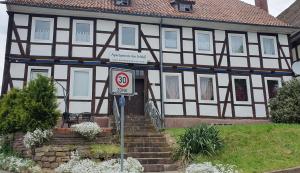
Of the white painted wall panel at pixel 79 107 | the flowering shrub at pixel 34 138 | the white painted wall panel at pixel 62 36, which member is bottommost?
the flowering shrub at pixel 34 138

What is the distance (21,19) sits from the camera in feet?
61.2

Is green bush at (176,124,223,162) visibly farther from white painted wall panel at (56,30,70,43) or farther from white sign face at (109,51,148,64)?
white painted wall panel at (56,30,70,43)

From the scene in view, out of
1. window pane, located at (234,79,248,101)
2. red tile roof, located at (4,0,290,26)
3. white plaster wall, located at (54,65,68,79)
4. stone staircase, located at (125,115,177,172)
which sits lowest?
stone staircase, located at (125,115,177,172)

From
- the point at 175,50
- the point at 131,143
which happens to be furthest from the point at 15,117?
the point at 175,50

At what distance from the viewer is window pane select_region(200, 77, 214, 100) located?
20.5 metres

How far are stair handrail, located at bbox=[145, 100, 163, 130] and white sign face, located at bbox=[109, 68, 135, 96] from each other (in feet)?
27.0

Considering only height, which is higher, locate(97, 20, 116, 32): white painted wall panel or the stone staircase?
locate(97, 20, 116, 32): white painted wall panel

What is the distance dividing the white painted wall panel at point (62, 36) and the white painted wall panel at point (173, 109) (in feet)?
21.5

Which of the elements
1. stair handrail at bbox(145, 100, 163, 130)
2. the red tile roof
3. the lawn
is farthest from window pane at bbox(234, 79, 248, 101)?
the lawn

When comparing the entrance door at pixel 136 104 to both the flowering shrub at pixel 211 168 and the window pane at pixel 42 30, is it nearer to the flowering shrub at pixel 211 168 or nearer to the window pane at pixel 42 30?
the window pane at pixel 42 30

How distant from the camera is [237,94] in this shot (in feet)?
68.9

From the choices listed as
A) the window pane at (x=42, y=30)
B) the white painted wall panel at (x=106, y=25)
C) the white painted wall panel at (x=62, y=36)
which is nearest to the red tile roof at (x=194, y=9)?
the white painted wall panel at (x=106, y=25)

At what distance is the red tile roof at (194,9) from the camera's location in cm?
1917

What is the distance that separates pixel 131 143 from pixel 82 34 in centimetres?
834
